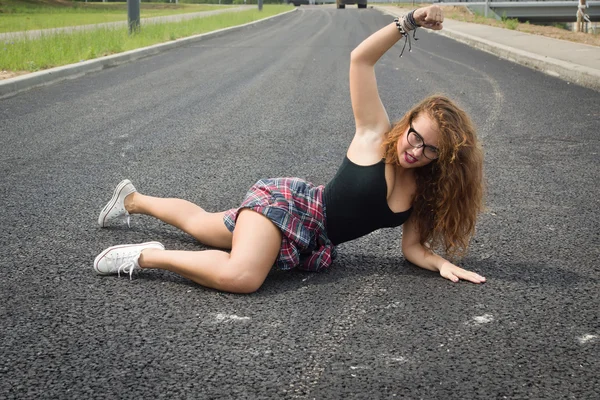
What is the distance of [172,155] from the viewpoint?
6609mm

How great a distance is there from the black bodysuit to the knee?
1.66 ft

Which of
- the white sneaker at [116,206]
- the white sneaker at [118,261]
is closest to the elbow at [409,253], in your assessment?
the white sneaker at [118,261]

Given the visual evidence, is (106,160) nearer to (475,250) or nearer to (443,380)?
(475,250)

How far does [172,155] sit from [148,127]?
4.56 ft

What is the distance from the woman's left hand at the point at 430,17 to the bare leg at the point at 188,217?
1.39 m

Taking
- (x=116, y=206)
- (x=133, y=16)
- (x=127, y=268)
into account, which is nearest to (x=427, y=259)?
(x=127, y=268)

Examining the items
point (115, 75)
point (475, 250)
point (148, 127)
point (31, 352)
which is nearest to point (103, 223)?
point (31, 352)

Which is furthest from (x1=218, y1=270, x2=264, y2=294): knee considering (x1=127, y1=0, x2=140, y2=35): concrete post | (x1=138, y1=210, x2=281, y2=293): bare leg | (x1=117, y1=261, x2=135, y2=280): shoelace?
(x1=127, y1=0, x2=140, y2=35): concrete post

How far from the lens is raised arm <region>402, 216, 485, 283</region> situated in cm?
376

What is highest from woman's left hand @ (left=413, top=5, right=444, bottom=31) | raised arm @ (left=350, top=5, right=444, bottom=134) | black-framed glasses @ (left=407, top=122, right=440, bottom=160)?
woman's left hand @ (left=413, top=5, right=444, bottom=31)

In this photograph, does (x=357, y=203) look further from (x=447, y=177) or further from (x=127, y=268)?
(x=127, y=268)

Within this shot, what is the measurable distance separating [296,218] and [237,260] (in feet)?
1.21

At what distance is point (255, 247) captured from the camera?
→ 3.62m

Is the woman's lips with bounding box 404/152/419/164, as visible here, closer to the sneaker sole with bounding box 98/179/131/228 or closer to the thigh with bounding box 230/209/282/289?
the thigh with bounding box 230/209/282/289
